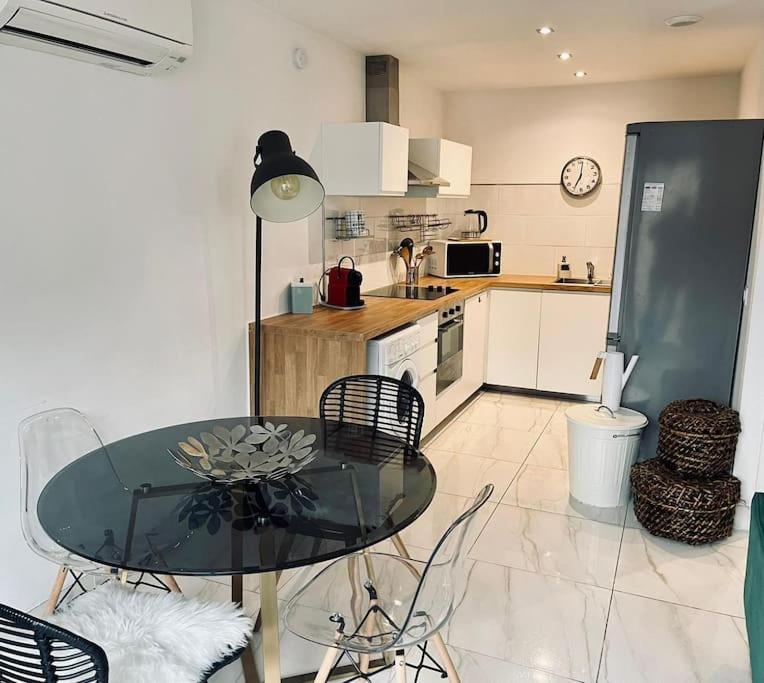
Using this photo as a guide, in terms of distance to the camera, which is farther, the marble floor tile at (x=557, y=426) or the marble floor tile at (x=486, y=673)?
the marble floor tile at (x=557, y=426)

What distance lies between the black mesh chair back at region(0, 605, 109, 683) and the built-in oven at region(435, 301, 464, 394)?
3.27 metres

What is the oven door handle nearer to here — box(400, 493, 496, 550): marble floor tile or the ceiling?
box(400, 493, 496, 550): marble floor tile

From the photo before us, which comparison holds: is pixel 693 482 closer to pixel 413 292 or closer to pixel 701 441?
pixel 701 441

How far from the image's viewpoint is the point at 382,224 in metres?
4.83

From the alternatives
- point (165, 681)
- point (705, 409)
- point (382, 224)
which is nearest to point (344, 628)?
point (165, 681)

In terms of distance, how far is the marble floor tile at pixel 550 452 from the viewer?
13.5 feet

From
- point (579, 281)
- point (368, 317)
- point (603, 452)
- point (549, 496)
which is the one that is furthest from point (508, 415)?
point (368, 317)

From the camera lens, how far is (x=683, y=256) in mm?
3326

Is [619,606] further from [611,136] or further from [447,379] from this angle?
[611,136]

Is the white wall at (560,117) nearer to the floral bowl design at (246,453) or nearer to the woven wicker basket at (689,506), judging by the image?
the woven wicker basket at (689,506)

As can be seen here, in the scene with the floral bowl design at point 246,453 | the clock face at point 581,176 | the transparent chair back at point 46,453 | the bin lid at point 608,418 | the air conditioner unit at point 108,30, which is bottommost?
the bin lid at point 608,418

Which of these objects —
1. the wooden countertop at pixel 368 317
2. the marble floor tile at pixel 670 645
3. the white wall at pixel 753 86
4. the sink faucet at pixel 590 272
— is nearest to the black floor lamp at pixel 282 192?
the wooden countertop at pixel 368 317

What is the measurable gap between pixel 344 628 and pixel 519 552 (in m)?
1.47

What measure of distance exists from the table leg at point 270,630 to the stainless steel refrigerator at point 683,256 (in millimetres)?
2363
